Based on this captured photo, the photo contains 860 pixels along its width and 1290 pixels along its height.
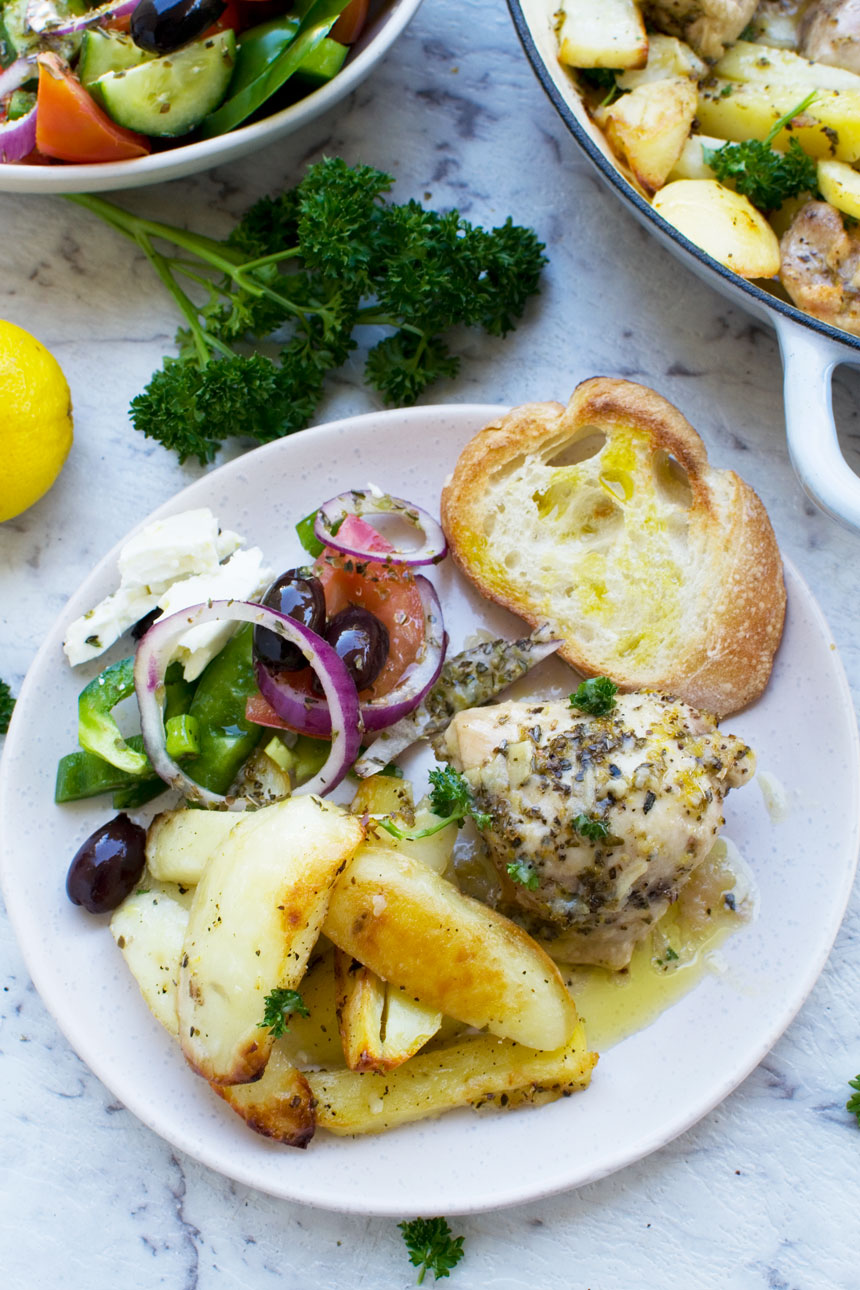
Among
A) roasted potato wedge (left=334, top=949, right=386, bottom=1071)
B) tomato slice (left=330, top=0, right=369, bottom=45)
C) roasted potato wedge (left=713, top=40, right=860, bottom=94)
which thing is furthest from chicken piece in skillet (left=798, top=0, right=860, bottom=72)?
roasted potato wedge (left=334, top=949, right=386, bottom=1071)

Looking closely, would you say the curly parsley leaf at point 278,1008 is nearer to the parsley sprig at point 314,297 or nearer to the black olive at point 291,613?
→ the black olive at point 291,613

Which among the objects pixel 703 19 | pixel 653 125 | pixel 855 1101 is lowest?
pixel 855 1101

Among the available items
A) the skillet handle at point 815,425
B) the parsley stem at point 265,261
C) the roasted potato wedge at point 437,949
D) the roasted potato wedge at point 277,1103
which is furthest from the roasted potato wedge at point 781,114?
the roasted potato wedge at point 277,1103

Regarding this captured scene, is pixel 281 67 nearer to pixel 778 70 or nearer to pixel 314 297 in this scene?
pixel 314 297

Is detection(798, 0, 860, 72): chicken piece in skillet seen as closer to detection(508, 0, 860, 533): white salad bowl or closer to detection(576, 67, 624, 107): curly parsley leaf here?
detection(576, 67, 624, 107): curly parsley leaf

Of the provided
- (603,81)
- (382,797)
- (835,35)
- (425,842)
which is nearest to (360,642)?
(382,797)

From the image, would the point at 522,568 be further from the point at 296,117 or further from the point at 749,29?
the point at 749,29
